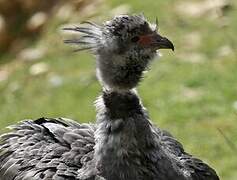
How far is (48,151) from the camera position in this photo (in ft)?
16.6

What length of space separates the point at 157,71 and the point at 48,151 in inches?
149

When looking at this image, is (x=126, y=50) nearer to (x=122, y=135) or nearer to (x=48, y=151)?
(x=122, y=135)

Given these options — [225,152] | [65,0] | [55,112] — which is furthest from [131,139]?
[65,0]

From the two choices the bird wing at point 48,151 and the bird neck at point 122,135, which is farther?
the bird wing at point 48,151

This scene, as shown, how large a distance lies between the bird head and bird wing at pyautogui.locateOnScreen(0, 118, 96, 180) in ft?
1.57

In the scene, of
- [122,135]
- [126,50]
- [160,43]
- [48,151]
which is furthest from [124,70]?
[48,151]

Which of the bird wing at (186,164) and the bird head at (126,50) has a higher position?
the bird head at (126,50)

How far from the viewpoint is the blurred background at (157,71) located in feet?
24.8

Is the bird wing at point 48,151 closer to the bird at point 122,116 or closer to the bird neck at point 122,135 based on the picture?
the bird at point 122,116

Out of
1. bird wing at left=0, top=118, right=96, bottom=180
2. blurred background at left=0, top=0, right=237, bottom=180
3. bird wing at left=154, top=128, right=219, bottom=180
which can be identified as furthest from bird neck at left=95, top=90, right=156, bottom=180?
blurred background at left=0, top=0, right=237, bottom=180

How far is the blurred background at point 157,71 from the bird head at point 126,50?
2167mm

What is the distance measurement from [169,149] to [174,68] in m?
3.55

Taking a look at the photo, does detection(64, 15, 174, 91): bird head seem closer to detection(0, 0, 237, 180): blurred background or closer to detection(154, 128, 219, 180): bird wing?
detection(154, 128, 219, 180): bird wing

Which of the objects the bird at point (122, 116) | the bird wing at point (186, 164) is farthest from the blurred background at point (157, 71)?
the bird at point (122, 116)
